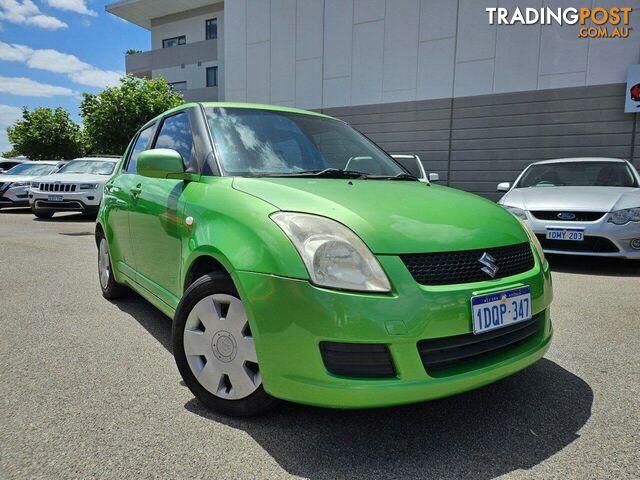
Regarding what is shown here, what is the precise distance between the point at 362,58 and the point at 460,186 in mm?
4939

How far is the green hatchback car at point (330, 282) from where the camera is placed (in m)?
1.69

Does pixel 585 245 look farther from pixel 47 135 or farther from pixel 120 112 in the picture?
pixel 47 135

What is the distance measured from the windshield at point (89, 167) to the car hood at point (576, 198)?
9.82 m

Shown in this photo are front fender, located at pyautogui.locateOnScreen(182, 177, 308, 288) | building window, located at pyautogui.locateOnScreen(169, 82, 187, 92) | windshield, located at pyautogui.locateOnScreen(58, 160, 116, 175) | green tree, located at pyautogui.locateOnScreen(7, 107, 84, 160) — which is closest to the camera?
→ front fender, located at pyautogui.locateOnScreen(182, 177, 308, 288)

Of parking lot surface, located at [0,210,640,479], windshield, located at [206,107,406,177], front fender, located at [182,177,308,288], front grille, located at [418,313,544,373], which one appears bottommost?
parking lot surface, located at [0,210,640,479]

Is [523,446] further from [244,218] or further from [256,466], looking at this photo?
[244,218]

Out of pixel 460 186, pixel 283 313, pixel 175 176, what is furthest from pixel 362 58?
pixel 283 313

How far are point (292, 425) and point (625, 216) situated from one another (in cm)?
496

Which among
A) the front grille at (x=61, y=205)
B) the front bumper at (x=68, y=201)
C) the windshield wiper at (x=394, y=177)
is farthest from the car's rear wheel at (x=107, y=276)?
the front grille at (x=61, y=205)

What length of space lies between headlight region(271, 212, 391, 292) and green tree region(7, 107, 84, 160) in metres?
37.7

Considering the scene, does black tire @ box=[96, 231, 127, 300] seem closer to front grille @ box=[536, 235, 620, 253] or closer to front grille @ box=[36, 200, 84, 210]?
front grille @ box=[536, 235, 620, 253]

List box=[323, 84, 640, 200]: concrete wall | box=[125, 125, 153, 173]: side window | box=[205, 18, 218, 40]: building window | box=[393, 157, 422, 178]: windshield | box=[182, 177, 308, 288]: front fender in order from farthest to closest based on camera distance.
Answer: box=[205, 18, 218, 40]: building window, box=[323, 84, 640, 200]: concrete wall, box=[393, 157, 422, 178]: windshield, box=[125, 125, 153, 173]: side window, box=[182, 177, 308, 288]: front fender

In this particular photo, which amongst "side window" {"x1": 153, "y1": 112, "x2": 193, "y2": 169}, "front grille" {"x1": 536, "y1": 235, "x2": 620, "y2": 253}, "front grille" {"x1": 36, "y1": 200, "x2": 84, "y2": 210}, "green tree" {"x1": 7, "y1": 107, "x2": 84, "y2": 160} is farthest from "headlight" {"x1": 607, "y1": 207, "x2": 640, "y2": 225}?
"green tree" {"x1": 7, "y1": 107, "x2": 84, "y2": 160}

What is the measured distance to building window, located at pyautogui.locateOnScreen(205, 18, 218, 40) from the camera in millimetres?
26859
